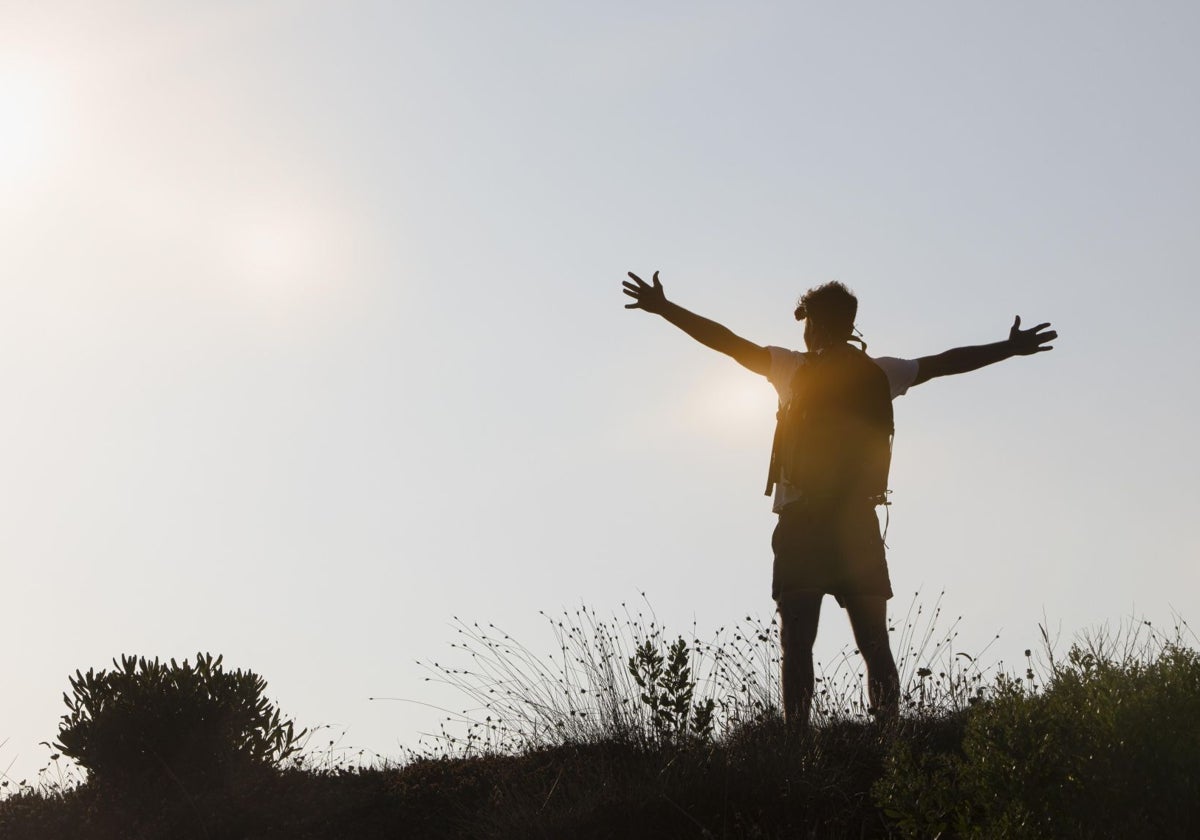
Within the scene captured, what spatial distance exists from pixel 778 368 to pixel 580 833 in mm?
2754

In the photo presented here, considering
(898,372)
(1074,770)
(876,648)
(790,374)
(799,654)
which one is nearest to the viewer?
(1074,770)

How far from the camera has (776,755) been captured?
7.18 meters

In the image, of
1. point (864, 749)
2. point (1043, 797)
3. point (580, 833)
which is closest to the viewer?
point (1043, 797)

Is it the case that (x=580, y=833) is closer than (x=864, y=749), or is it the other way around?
(x=580, y=833)

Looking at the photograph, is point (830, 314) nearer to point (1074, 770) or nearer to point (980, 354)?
point (980, 354)

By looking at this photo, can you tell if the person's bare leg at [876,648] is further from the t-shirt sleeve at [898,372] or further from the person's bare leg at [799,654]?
the t-shirt sleeve at [898,372]

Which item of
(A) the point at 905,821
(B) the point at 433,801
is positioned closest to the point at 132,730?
(B) the point at 433,801

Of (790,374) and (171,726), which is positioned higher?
(790,374)

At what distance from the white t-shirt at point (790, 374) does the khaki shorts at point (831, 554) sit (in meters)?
0.11

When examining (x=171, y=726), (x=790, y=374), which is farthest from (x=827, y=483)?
(x=171, y=726)

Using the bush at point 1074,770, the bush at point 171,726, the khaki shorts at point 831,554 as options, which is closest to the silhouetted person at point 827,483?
the khaki shorts at point 831,554

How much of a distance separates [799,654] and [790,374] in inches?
61.0

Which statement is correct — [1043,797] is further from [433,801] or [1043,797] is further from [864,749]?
[433,801]

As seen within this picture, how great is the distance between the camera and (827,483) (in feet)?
24.6
